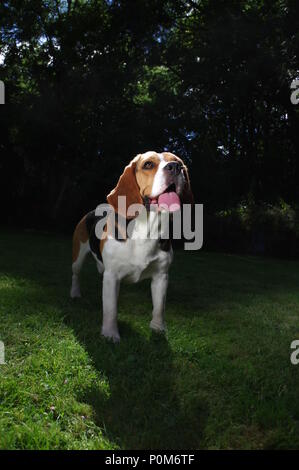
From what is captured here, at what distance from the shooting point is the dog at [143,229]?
3.14 metres

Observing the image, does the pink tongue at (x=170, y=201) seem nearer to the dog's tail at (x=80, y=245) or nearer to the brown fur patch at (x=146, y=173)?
the brown fur patch at (x=146, y=173)

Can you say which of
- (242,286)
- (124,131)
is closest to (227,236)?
(124,131)

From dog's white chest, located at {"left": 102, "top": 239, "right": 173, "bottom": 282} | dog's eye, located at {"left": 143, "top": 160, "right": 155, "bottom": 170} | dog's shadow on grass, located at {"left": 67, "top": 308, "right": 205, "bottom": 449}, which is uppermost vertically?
dog's eye, located at {"left": 143, "top": 160, "right": 155, "bottom": 170}

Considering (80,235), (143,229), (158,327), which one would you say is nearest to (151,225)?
(143,229)

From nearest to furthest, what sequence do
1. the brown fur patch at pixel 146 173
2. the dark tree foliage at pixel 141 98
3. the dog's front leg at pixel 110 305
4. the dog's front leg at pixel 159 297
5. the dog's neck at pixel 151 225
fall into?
the brown fur patch at pixel 146 173 → the dog's neck at pixel 151 225 → the dog's front leg at pixel 110 305 → the dog's front leg at pixel 159 297 → the dark tree foliage at pixel 141 98

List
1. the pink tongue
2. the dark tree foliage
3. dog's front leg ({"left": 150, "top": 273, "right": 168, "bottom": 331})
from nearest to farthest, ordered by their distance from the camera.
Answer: the pink tongue → dog's front leg ({"left": 150, "top": 273, "right": 168, "bottom": 331}) → the dark tree foliage

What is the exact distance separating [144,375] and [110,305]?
85 cm

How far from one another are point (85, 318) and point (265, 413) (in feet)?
6.98

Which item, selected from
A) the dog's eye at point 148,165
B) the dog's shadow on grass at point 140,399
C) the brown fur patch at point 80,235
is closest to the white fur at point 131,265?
the dog's shadow on grass at point 140,399

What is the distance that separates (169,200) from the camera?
312 centimetres

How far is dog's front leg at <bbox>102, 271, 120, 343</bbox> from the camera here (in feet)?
11.4

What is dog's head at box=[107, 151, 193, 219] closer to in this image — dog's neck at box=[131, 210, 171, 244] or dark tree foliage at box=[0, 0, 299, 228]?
dog's neck at box=[131, 210, 171, 244]

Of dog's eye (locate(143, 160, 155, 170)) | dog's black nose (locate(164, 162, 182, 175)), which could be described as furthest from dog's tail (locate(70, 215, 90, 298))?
dog's black nose (locate(164, 162, 182, 175))

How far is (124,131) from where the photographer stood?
15.8 metres
